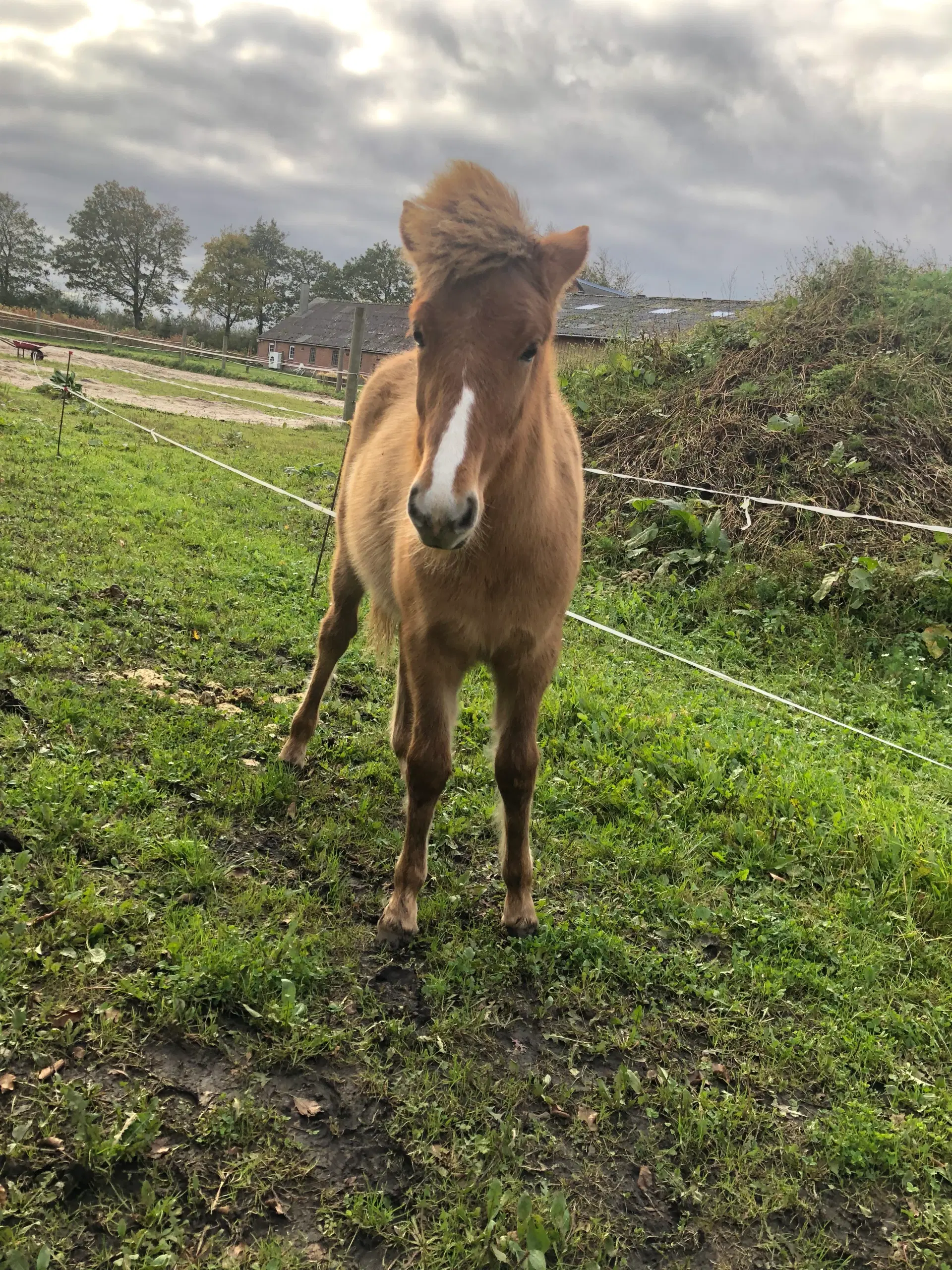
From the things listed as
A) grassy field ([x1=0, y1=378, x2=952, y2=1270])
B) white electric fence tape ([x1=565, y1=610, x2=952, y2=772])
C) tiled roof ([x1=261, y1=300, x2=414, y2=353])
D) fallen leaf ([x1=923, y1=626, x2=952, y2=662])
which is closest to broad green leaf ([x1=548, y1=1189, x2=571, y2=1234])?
grassy field ([x1=0, y1=378, x2=952, y2=1270])

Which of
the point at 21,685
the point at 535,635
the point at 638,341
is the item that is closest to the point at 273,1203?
the point at 535,635

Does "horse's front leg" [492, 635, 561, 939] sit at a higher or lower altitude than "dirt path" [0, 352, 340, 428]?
lower

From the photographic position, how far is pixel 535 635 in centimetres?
273

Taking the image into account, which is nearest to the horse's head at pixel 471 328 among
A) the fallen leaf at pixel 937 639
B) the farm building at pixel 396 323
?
the fallen leaf at pixel 937 639

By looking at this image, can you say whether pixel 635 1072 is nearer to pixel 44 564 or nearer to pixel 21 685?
pixel 21 685

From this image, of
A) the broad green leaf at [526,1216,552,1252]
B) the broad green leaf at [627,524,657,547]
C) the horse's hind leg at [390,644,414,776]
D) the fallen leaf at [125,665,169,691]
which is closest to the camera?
the broad green leaf at [526,1216,552,1252]

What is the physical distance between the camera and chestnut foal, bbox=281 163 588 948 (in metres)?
2.10

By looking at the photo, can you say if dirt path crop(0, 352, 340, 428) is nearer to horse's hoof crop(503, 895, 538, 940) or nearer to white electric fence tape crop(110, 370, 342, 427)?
white electric fence tape crop(110, 370, 342, 427)

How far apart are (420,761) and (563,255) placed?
73.7 inches

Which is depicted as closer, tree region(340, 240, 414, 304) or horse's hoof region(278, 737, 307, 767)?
horse's hoof region(278, 737, 307, 767)

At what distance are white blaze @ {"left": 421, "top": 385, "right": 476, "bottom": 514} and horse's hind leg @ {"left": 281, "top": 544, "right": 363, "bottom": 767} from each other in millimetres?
2088

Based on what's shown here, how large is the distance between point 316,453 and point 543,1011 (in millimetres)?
12595

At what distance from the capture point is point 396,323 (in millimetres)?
48875

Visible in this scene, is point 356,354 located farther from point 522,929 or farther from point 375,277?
point 375,277
